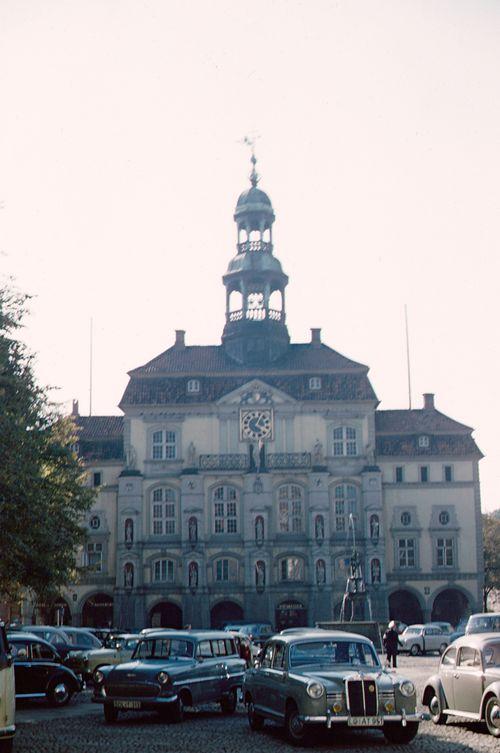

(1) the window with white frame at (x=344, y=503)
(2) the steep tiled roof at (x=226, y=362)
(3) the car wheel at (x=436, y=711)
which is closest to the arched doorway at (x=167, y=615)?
(1) the window with white frame at (x=344, y=503)

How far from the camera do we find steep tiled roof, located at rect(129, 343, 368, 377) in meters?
71.9

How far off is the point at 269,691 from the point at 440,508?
53462 mm

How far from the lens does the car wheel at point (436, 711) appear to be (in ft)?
67.1

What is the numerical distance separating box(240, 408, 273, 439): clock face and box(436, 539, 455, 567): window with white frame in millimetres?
13033

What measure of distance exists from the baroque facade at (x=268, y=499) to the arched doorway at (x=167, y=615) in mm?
93

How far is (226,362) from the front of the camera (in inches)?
2906

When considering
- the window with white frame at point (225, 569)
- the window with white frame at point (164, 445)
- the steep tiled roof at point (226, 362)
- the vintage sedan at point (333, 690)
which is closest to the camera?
the vintage sedan at point (333, 690)

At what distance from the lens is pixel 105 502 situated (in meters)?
71.4

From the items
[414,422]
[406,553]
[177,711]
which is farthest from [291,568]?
[177,711]

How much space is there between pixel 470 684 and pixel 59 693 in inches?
413

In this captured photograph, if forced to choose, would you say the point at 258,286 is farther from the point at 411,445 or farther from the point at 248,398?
the point at 411,445

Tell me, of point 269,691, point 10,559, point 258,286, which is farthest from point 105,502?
point 269,691

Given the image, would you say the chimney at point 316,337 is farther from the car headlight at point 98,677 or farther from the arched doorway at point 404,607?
the car headlight at point 98,677

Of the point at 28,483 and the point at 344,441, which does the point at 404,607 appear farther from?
the point at 28,483
